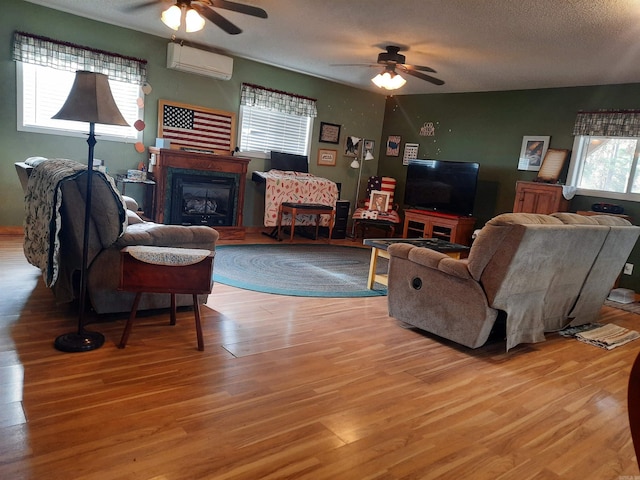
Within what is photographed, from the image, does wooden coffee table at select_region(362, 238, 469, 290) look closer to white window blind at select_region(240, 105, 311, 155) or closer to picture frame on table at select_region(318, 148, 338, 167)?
white window blind at select_region(240, 105, 311, 155)

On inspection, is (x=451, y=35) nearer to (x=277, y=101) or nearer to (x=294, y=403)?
(x=277, y=101)

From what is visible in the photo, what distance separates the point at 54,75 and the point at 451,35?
4.25 m

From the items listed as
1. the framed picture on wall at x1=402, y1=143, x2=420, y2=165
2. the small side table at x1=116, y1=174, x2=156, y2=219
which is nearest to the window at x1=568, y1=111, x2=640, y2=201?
the framed picture on wall at x1=402, y1=143, x2=420, y2=165

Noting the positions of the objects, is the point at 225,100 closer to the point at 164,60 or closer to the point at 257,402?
the point at 164,60

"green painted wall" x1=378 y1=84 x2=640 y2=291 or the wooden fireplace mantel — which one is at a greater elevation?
"green painted wall" x1=378 y1=84 x2=640 y2=291

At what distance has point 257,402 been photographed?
2182mm

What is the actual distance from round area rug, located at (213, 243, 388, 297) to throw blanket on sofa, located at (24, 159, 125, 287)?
154 centimetres

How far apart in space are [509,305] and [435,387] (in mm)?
838

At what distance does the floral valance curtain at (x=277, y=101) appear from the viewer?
6453 millimetres

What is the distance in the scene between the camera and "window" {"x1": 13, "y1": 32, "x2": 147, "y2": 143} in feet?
16.0

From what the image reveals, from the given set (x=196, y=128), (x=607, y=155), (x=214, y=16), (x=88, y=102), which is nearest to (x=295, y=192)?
(x=196, y=128)

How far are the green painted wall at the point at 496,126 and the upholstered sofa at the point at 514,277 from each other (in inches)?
92.7

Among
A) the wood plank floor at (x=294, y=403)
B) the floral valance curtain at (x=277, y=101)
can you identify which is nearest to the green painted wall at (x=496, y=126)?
the floral valance curtain at (x=277, y=101)

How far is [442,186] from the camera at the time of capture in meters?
6.73
